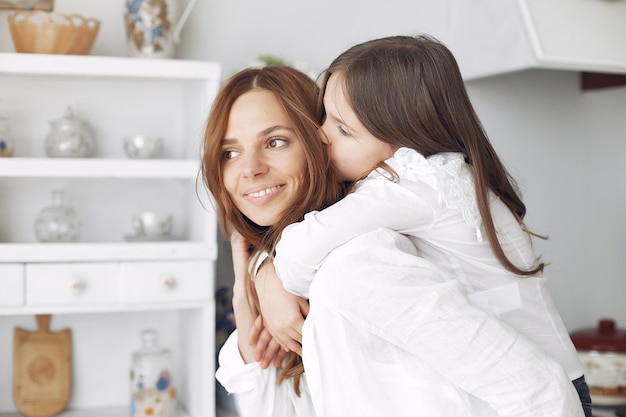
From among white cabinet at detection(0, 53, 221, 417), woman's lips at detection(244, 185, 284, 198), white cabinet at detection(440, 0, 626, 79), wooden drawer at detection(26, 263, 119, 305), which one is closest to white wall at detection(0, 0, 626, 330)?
white cabinet at detection(440, 0, 626, 79)

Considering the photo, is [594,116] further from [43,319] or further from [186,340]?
[43,319]

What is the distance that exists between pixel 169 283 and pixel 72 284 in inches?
9.4

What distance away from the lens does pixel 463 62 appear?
105 inches

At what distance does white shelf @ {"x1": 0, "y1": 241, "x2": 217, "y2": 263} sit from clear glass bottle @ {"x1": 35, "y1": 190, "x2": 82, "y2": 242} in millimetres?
105

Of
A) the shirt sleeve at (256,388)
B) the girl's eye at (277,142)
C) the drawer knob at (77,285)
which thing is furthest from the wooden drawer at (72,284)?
the girl's eye at (277,142)

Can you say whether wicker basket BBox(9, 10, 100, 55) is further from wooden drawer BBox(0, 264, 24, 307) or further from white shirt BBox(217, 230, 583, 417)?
white shirt BBox(217, 230, 583, 417)

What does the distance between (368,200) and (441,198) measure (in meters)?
0.10

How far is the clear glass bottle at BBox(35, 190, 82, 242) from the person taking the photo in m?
2.27

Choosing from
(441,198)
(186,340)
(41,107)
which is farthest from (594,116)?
(441,198)

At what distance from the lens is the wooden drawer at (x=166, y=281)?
2.20m

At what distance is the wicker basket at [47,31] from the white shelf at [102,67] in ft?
0.17

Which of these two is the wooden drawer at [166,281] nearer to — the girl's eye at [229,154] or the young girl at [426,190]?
the girl's eye at [229,154]

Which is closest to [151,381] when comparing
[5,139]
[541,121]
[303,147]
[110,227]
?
[110,227]

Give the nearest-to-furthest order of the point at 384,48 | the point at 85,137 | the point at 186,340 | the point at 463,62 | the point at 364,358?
the point at 364,358 < the point at 384,48 < the point at 85,137 < the point at 186,340 < the point at 463,62
